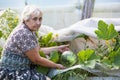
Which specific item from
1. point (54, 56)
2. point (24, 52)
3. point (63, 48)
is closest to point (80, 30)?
point (63, 48)

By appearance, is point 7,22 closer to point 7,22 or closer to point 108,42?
point 7,22

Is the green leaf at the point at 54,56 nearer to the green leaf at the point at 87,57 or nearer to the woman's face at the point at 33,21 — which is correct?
the green leaf at the point at 87,57

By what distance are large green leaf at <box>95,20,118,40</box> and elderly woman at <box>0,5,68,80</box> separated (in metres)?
0.62

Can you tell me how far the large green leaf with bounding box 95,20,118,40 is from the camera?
11.5ft

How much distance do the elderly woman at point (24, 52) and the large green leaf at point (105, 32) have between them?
62cm

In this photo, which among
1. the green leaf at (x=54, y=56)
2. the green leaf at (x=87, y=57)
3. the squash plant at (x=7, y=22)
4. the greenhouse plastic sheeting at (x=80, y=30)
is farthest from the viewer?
the squash plant at (x=7, y=22)

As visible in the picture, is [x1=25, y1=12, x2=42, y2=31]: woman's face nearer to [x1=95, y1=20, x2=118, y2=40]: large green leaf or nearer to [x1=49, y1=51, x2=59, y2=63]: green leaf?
[x1=49, y1=51, x2=59, y2=63]: green leaf

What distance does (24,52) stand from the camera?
329 cm

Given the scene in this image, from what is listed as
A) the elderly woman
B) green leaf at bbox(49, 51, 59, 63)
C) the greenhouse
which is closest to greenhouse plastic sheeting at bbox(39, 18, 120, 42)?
the greenhouse

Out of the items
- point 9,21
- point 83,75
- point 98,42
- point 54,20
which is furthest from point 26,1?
point 83,75

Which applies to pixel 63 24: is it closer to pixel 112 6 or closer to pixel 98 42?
pixel 112 6

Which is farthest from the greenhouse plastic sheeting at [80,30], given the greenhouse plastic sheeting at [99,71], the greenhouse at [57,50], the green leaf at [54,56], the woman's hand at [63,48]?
the greenhouse plastic sheeting at [99,71]

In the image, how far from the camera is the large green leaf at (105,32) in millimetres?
3504

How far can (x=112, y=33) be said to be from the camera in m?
3.51
